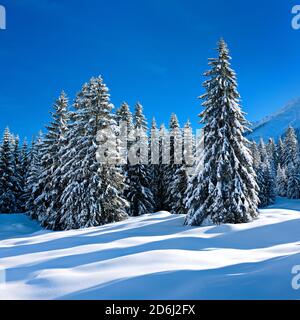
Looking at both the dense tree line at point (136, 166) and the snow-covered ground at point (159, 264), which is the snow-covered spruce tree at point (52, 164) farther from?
the snow-covered ground at point (159, 264)

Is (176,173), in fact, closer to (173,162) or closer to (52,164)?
(173,162)

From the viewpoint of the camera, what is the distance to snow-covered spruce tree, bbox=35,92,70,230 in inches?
1205

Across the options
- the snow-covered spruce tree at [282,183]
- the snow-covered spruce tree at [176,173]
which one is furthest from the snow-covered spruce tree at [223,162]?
the snow-covered spruce tree at [282,183]

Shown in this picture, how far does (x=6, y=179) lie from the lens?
44.3 metres

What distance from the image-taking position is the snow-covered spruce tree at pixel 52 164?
100 feet

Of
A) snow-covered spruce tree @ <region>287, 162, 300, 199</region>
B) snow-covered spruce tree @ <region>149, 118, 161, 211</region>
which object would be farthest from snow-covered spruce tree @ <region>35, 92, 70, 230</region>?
snow-covered spruce tree @ <region>287, 162, 300, 199</region>

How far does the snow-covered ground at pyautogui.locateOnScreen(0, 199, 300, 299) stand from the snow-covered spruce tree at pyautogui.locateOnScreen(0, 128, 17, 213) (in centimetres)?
3219

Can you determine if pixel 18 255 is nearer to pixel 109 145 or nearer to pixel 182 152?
pixel 109 145

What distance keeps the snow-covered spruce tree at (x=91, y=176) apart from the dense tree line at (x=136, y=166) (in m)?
0.08

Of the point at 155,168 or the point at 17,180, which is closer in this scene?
the point at 155,168

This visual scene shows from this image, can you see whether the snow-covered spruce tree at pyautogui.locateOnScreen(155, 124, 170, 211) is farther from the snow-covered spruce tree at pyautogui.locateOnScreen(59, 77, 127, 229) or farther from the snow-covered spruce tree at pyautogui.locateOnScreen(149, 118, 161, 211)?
the snow-covered spruce tree at pyautogui.locateOnScreen(59, 77, 127, 229)

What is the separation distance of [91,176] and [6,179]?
25133mm

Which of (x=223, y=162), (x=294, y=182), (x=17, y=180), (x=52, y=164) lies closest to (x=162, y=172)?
(x=52, y=164)
